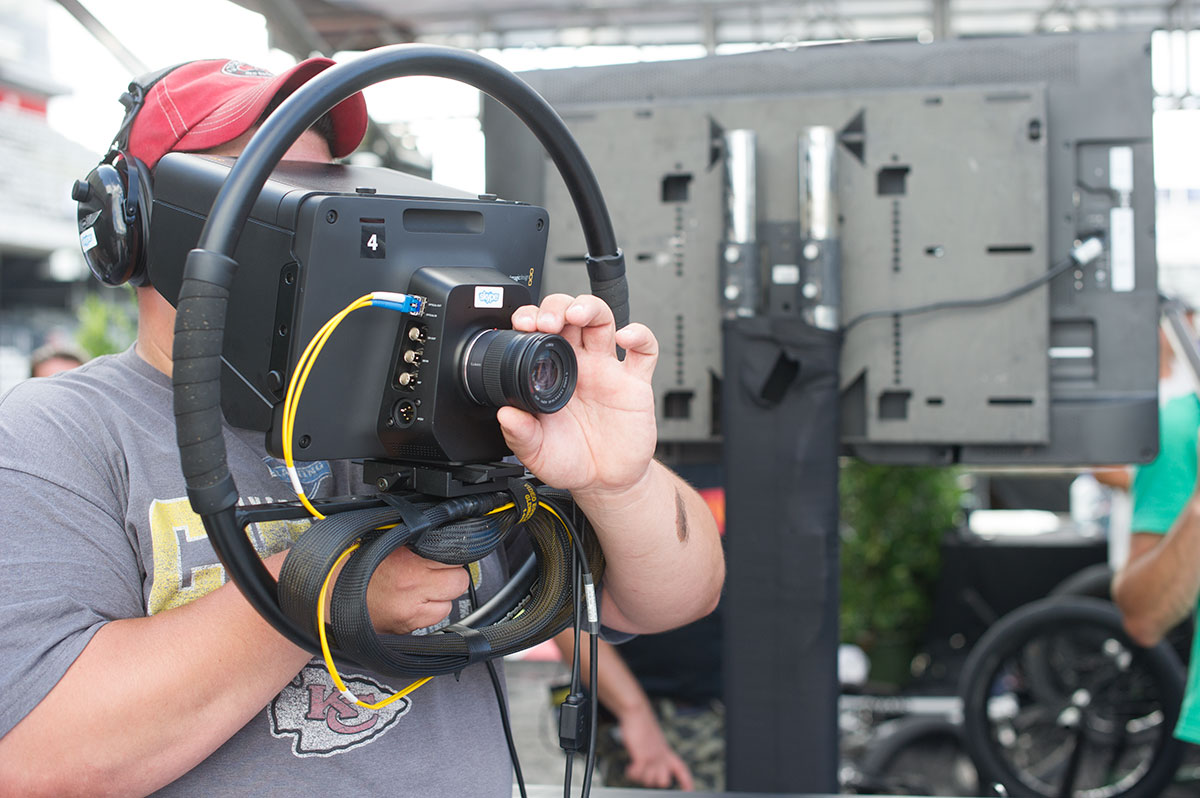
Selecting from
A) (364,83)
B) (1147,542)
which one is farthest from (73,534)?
(1147,542)

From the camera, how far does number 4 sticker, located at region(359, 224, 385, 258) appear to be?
67cm

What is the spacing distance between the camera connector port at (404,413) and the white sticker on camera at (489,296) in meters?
0.09

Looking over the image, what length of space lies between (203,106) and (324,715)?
562mm

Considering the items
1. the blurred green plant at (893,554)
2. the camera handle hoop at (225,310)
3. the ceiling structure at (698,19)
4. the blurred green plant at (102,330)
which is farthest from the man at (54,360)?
Answer: the ceiling structure at (698,19)

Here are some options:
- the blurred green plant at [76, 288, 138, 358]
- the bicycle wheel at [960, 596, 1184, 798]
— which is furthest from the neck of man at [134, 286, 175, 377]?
the blurred green plant at [76, 288, 138, 358]

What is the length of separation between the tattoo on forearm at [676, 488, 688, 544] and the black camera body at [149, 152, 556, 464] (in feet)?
0.96

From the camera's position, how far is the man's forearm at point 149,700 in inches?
28.7

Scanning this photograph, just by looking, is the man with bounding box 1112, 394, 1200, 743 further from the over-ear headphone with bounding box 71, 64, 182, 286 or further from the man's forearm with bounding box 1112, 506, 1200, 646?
the over-ear headphone with bounding box 71, 64, 182, 286

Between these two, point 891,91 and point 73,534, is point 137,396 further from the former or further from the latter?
point 891,91

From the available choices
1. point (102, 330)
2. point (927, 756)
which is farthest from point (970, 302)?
point (102, 330)

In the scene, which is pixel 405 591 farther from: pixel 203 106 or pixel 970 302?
pixel 970 302

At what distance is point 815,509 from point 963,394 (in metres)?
0.26

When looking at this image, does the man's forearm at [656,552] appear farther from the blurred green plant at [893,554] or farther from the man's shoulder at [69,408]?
the blurred green plant at [893,554]

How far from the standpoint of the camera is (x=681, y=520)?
98 centimetres
